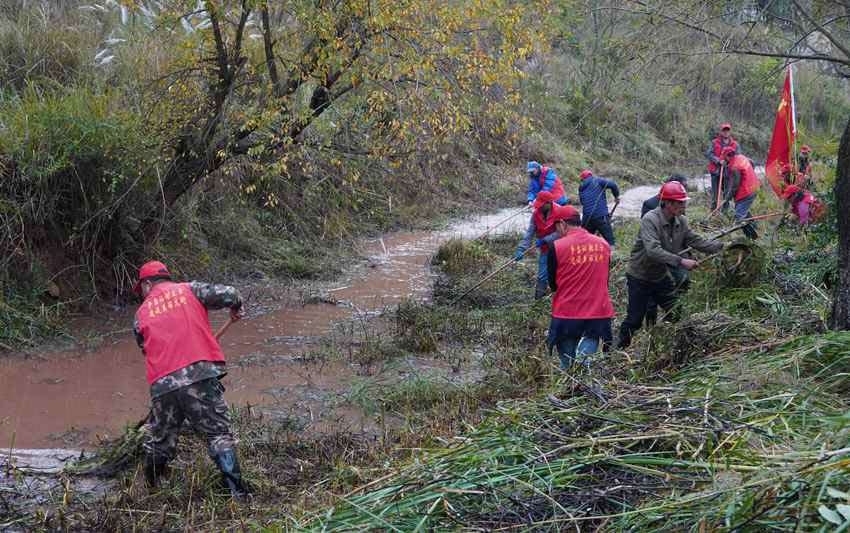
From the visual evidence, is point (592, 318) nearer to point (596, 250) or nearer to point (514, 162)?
point (596, 250)

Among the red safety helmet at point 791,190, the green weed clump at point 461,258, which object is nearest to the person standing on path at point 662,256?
the red safety helmet at point 791,190

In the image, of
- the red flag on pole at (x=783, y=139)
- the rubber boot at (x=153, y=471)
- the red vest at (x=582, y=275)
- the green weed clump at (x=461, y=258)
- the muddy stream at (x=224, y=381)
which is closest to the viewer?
the rubber boot at (x=153, y=471)

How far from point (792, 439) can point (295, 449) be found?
11.2ft

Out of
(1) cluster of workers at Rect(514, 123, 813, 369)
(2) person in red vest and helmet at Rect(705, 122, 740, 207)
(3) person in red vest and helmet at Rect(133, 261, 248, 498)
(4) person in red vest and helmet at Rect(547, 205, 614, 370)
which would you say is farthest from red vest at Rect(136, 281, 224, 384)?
(2) person in red vest and helmet at Rect(705, 122, 740, 207)

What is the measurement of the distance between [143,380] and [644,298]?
15.3 feet

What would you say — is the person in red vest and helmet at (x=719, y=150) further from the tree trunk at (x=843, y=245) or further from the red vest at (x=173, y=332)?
the red vest at (x=173, y=332)

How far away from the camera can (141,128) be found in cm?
967

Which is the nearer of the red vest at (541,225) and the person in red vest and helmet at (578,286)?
the person in red vest and helmet at (578,286)

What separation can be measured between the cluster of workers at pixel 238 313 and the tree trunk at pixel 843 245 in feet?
3.89

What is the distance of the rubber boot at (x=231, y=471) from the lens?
17.5 ft

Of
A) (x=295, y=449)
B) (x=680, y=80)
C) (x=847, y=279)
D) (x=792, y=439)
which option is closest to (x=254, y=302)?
(x=295, y=449)

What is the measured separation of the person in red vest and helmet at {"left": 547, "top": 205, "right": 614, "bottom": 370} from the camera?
6.49 meters

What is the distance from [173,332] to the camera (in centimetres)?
537

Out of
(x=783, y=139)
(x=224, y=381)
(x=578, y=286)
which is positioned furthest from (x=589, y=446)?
(x=783, y=139)
